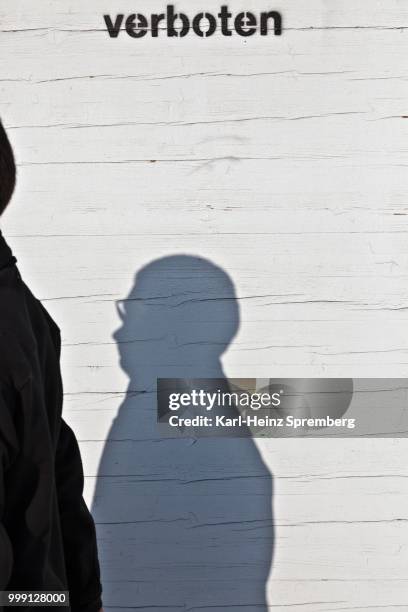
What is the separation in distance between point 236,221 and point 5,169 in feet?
3.43

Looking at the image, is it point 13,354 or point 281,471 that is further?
point 281,471

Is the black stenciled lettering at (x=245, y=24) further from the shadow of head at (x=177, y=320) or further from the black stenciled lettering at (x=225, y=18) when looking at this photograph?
the shadow of head at (x=177, y=320)

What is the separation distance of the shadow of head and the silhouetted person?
0.87m

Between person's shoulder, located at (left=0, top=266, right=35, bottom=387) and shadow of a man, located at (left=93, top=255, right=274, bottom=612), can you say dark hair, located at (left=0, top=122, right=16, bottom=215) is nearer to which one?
person's shoulder, located at (left=0, top=266, right=35, bottom=387)

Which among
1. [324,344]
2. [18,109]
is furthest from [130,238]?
[324,344]

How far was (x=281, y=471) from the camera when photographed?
230 cm

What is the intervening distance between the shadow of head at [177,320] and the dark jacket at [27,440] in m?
0.86

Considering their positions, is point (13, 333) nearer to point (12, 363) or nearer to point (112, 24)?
point (12, 363)

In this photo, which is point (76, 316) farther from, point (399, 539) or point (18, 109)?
point (399, 539)

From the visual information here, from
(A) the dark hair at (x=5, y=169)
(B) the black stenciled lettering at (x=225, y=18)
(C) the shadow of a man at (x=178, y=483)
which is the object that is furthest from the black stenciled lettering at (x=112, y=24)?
(A) the dark hair at (x=5, y=169)

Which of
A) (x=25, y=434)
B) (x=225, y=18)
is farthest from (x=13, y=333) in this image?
(x=225, y=18)

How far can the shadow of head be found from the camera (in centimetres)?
225

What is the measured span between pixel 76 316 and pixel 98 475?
456 mm

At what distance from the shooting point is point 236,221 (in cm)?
224
